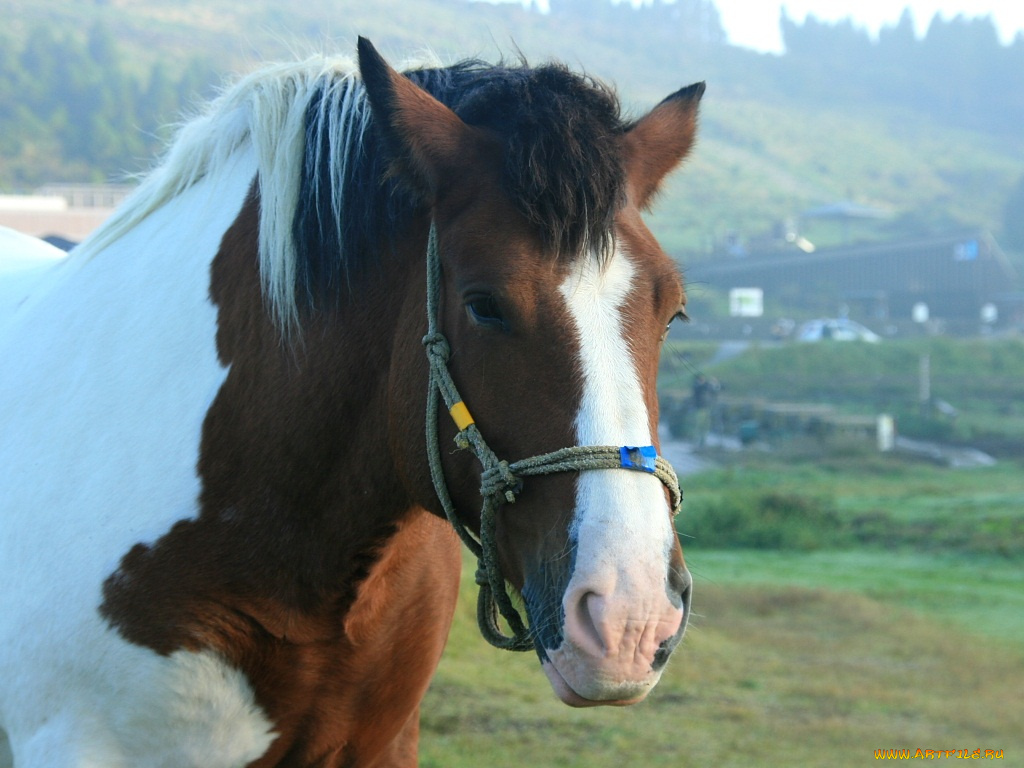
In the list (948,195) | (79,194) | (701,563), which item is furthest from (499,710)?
(948,195)

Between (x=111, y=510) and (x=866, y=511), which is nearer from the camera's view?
(x=111, y=510)

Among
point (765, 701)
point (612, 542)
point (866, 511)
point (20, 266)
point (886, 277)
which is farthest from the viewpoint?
point (886, 277)

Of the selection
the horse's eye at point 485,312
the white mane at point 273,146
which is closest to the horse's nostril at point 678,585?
the horse's eye at point 485,312

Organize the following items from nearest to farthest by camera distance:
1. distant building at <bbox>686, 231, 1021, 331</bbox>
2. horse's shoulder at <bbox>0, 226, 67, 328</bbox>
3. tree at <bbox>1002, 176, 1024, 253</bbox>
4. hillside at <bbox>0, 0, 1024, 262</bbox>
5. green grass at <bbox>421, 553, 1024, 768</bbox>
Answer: horse's shoulder at <bbox>0, 226, 67, 328</bbox>
green grass at <bbox>421, 553, 1024, 768</bbox>
distant building at <bbox>686, 231, 1021, 331</bbox>
tree at <bbox>1002, 176, 1024, 253</bbox>
hillside at <bbox>0, 0, 1024, 262</bbox>

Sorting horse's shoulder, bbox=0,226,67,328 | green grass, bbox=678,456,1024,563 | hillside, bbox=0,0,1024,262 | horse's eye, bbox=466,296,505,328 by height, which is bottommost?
green grass, bbox=678,456,1024,563

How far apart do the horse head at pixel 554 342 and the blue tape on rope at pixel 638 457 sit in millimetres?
18

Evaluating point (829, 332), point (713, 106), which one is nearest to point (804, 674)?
point (829, 332)

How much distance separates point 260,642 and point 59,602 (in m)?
0.43

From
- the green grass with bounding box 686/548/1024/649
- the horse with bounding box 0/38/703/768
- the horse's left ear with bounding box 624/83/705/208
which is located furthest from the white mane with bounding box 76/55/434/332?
the green grass with bounding box 686/548/1024/649

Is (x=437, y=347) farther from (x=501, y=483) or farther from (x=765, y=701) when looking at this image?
(x=765, y=701)

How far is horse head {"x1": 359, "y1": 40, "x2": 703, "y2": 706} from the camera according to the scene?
64.2 inches

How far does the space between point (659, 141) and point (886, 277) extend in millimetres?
52542

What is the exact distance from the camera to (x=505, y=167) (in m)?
1.87

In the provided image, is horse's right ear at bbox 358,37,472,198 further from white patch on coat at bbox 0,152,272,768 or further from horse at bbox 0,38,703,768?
white patch on coat at bbox 0,152,272,768
